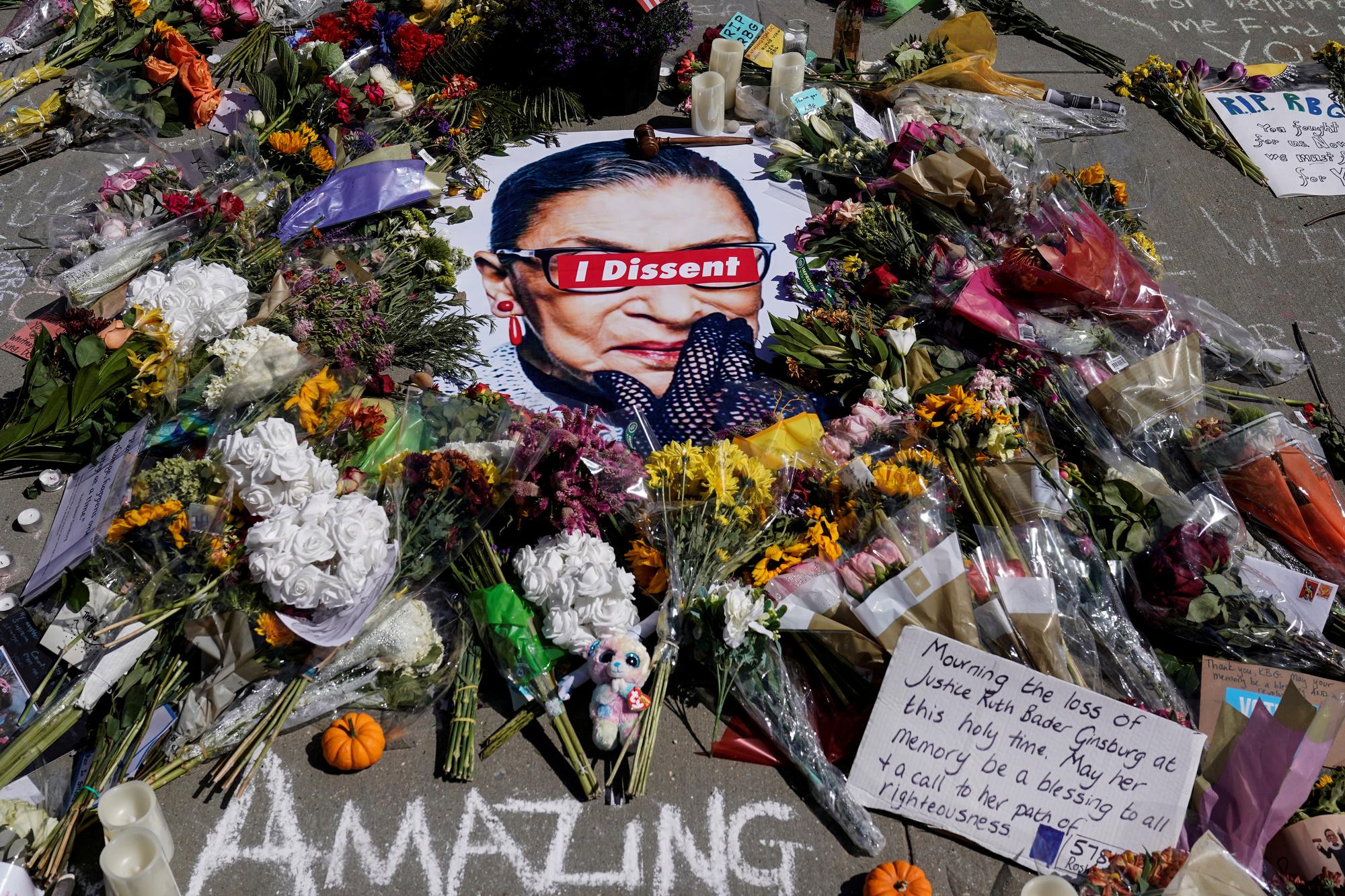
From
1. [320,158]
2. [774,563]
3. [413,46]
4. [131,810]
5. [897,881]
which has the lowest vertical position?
[897,881]

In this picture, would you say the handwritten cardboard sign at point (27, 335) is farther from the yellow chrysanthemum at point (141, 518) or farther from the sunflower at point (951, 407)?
the sunflower at point (951, 407)

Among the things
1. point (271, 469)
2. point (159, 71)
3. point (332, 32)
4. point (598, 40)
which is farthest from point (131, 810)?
point (332, 32)

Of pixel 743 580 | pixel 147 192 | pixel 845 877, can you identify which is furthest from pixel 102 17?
pixel 845 877

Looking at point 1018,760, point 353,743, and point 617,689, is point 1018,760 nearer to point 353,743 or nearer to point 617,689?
point 617,689

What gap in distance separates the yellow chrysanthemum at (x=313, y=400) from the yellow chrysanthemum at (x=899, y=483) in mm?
1633

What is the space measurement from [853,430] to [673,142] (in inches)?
87.7

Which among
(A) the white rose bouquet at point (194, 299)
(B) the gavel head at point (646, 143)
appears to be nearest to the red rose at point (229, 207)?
(A) the white rose bouquet at point (194, 299)

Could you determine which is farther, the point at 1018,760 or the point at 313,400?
the point at 313,400

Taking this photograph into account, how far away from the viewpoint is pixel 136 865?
2.33 meters

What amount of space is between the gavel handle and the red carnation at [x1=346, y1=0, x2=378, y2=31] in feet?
5.23

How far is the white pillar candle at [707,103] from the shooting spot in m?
4.83

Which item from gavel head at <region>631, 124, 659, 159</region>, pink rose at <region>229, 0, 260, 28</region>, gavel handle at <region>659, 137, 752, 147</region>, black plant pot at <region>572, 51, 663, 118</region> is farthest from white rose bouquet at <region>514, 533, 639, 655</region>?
pink rose at <region>229, 0, 260, 28</region>

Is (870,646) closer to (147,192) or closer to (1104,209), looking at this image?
(1104,209)

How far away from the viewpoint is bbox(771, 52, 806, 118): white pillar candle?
4.88 m
